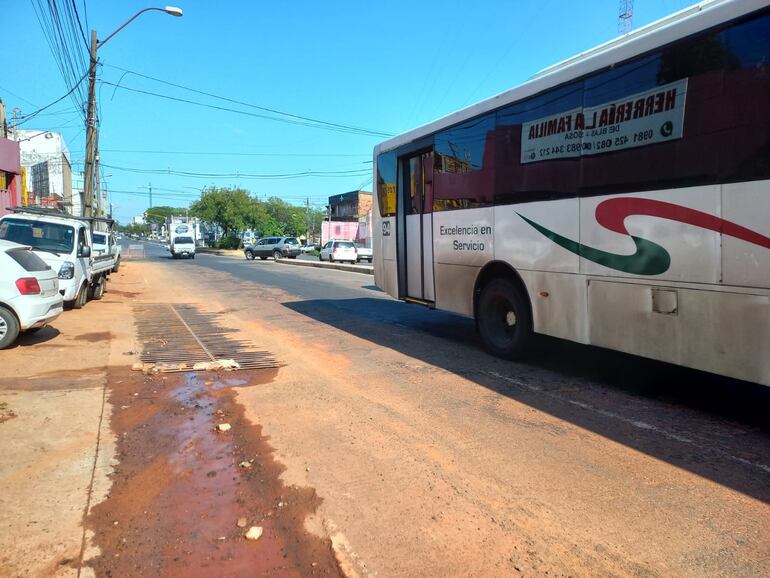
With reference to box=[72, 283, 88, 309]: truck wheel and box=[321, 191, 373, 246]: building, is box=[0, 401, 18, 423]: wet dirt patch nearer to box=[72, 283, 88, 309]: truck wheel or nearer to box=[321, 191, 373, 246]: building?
box=[72, 283, 88, 309]: truck wheel

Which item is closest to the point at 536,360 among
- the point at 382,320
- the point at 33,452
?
the point at 382,320

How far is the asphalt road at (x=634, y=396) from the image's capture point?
407cm

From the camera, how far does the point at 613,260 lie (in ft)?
17.7

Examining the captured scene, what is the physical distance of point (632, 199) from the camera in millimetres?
5176

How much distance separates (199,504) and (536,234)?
4637mm

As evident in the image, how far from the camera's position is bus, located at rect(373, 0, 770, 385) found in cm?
424

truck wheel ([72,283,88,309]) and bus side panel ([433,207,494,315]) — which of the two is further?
truck wheel ([72,283,88,309])

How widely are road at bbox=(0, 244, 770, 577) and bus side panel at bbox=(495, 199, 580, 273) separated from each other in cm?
132

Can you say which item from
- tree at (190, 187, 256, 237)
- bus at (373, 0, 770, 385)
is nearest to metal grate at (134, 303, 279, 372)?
bus at (373, 0, 770, 385)

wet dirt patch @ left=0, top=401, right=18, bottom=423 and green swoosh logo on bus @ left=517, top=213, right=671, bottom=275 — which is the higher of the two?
green swoosh logo on bus @ left=517, top=213, right=671, bottom=275

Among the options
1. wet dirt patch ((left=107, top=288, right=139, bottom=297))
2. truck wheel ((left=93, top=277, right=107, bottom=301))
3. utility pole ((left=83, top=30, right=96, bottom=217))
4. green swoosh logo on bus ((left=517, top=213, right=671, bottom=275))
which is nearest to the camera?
green swoosh logo on bus ((left=517, top=213, right=671, bottom=275))

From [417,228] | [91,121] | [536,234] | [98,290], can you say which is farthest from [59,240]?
[91,121]

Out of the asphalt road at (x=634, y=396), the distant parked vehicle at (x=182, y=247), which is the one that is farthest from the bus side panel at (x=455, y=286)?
the distant parked vehicle at (x=182, y=247)

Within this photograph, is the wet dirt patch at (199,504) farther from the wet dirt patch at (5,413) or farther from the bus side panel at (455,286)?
the bus side panel at (455,286)
